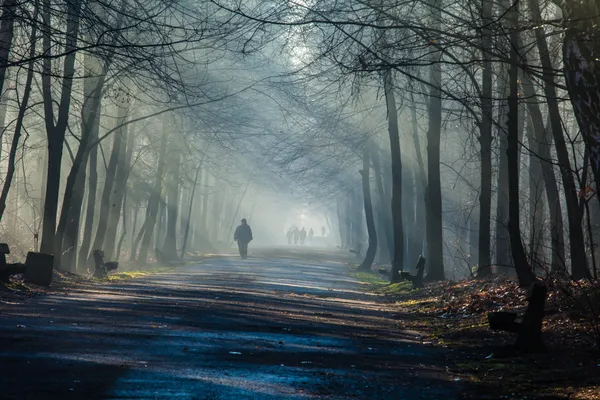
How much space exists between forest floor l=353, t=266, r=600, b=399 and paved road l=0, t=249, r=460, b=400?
1.21 ft

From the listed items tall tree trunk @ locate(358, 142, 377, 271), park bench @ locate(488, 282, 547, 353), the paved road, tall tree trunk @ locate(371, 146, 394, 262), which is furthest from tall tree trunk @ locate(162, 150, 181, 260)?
park bench @ locate(488, 282, 547, 353)

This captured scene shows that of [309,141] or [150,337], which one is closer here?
[150,337]

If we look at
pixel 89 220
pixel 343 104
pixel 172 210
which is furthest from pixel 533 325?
pixel 172 210

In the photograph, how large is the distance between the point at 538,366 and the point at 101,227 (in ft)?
77.6

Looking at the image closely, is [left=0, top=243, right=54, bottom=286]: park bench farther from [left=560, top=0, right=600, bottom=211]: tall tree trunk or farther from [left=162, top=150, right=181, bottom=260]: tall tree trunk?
[left=162, top=150, right=181, bottom=260]: tall tree trunk

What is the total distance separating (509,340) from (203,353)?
402 centimetres

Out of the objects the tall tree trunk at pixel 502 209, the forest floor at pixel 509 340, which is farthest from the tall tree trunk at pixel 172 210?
the forest floor at pixel 509 340

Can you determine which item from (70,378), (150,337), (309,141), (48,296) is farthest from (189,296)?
(309,141)

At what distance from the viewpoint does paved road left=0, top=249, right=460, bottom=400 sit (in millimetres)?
6938

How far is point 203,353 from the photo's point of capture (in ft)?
29.5

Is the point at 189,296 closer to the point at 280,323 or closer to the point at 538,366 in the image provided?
the point at 280,323

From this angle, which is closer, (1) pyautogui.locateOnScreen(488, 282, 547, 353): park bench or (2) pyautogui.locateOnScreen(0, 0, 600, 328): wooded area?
(1) pyautogui.locateOnScreen(488, 282, 547, 353): park bench

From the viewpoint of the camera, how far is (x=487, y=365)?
9.18 metres

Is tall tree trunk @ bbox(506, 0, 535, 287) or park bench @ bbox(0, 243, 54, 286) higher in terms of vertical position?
tall tree trunk @ bbox(506, 0, 535, 287)
